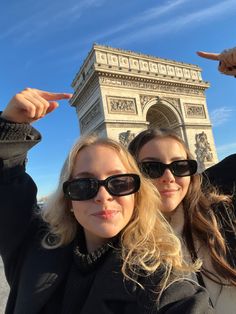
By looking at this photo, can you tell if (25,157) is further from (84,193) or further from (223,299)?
(223,299)

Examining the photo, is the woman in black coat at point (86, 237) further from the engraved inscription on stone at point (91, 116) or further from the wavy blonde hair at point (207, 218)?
the engraved inscription on stone at point (91, 116)

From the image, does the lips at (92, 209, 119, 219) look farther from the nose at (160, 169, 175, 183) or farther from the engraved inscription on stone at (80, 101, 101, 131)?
the engraved inscription on stone at (80, 101, 101, 131)

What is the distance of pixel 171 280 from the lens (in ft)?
3.41

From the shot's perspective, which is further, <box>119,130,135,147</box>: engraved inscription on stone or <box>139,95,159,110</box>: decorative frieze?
<box>139,95,159,110</box>: decorative frieze

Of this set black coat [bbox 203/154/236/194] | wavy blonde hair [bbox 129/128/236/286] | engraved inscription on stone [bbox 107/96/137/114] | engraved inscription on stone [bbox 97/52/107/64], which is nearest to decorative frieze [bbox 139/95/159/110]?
engraved inscription on stone [bbox 107/96/137/114]

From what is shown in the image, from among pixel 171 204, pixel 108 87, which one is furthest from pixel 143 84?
pixel 171 204

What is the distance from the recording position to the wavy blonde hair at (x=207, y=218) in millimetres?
Answer: 1529

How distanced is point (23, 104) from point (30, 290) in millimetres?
663

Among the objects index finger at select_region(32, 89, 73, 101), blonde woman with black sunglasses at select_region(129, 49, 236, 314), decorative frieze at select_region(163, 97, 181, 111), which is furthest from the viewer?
decorative frieze at select_region(163, 97, 181, 111)

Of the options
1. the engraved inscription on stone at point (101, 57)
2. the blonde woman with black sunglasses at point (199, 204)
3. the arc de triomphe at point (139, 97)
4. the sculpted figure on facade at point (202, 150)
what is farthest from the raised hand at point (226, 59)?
the sculpted figure on facade at point (202, 150)

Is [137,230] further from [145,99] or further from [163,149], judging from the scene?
[145,99]

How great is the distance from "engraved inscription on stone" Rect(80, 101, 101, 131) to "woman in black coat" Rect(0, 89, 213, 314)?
18.2 meters

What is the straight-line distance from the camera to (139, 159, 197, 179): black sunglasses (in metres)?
1.78

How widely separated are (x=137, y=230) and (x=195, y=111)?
2292 centimetres
